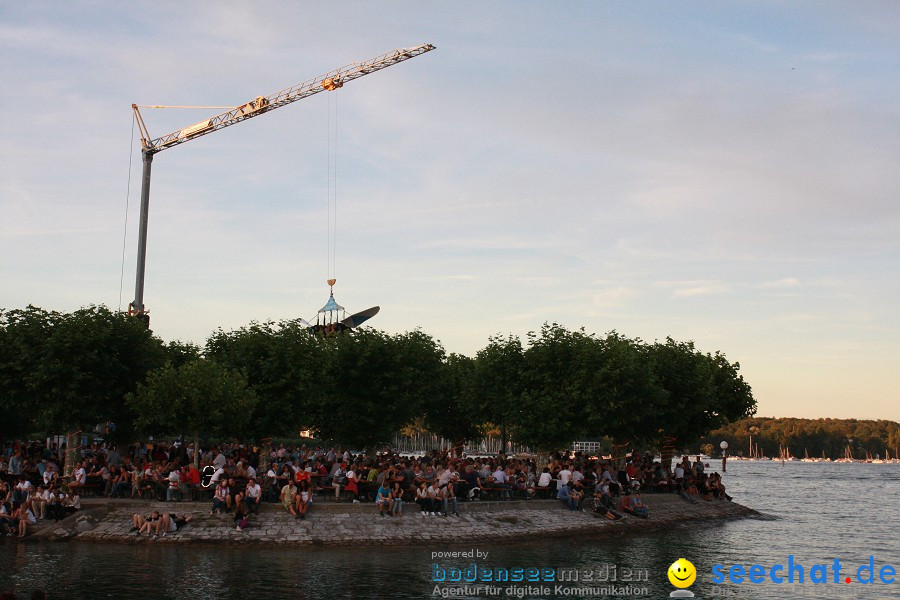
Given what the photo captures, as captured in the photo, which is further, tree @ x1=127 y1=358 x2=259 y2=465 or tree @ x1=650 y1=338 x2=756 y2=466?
tree @ x1=650 y1=338 x2=756 y2=466

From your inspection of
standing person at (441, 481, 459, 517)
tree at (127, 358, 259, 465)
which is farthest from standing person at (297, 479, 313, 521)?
tree at (127, 358, 259, 465)

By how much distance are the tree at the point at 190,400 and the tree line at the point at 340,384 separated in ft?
0.19

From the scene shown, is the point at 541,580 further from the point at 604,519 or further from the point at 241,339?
the point at 241,339

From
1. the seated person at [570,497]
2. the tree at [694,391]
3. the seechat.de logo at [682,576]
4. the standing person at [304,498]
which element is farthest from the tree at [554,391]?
the seechat.de logo at [682,576]

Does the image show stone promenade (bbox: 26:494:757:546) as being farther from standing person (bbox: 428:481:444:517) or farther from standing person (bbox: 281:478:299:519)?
standing person (bbox: 428:481:444:517)

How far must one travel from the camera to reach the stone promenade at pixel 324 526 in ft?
96.0

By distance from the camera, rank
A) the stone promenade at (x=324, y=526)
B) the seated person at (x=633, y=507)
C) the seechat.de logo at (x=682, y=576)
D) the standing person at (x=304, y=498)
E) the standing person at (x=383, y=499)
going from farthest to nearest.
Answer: the seated person at (x=633, y=507) → the standing person at (x=383, y=499) → the standing person at (x=304, y=498) → the stone promenade at (x=324, y=526) → the seechat.de logo at (x=682, y=576)

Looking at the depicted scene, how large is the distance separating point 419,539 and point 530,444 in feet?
60.0

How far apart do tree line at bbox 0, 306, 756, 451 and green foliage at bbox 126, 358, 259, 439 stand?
56 millimetres

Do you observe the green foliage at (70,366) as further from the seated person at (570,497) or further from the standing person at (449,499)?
the seated person at (570,497)

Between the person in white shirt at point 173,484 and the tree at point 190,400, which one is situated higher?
the tree at point 190,400

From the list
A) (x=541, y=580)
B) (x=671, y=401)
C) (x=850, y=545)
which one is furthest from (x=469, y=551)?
(x=671, y=401)

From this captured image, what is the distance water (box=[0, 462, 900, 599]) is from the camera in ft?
70.6

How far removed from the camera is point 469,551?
2914 cm
